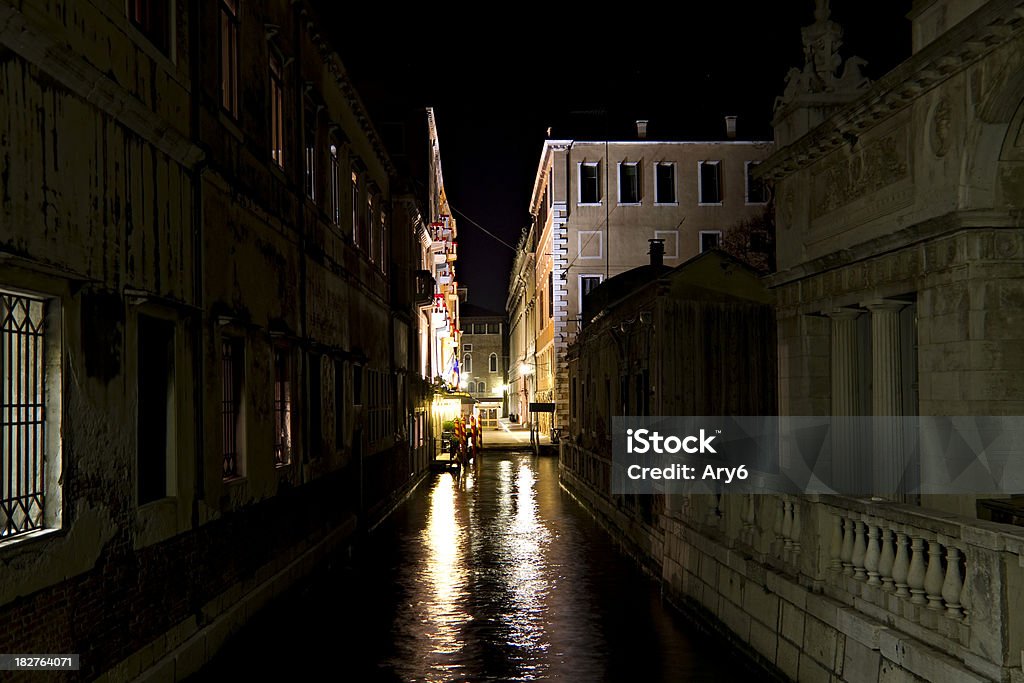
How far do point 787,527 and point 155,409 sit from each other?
6096 millimetres

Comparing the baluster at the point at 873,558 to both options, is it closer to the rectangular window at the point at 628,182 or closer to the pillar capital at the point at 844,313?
the pillar capital at the point at 844,313

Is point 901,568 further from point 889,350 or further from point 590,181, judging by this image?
point 590,181

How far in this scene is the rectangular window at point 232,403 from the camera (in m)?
11.8

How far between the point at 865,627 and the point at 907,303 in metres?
6.13

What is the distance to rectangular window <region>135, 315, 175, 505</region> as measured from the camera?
30.1ft

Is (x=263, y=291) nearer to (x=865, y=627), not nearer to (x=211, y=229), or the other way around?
(x=211, y=229)

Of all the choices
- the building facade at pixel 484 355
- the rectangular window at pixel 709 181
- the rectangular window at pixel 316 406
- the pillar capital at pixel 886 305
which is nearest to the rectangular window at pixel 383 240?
the rectangular window at pixel 316 406

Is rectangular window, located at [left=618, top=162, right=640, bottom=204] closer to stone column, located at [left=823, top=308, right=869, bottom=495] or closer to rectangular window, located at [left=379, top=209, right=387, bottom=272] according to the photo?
rectangular window, located at [left=379, top=209, right=387, bottom=272]

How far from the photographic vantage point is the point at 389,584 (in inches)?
597

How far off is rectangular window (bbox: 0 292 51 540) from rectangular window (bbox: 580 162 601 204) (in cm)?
4283

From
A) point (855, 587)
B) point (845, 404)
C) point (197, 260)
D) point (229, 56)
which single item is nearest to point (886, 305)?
point (845, 404)

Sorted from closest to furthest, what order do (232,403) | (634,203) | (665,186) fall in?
1. (232,403)
2. (665,186)
3. (634,203)

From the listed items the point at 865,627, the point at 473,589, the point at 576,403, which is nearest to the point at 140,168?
the point at 865,627

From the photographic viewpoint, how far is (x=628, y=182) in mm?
49094
